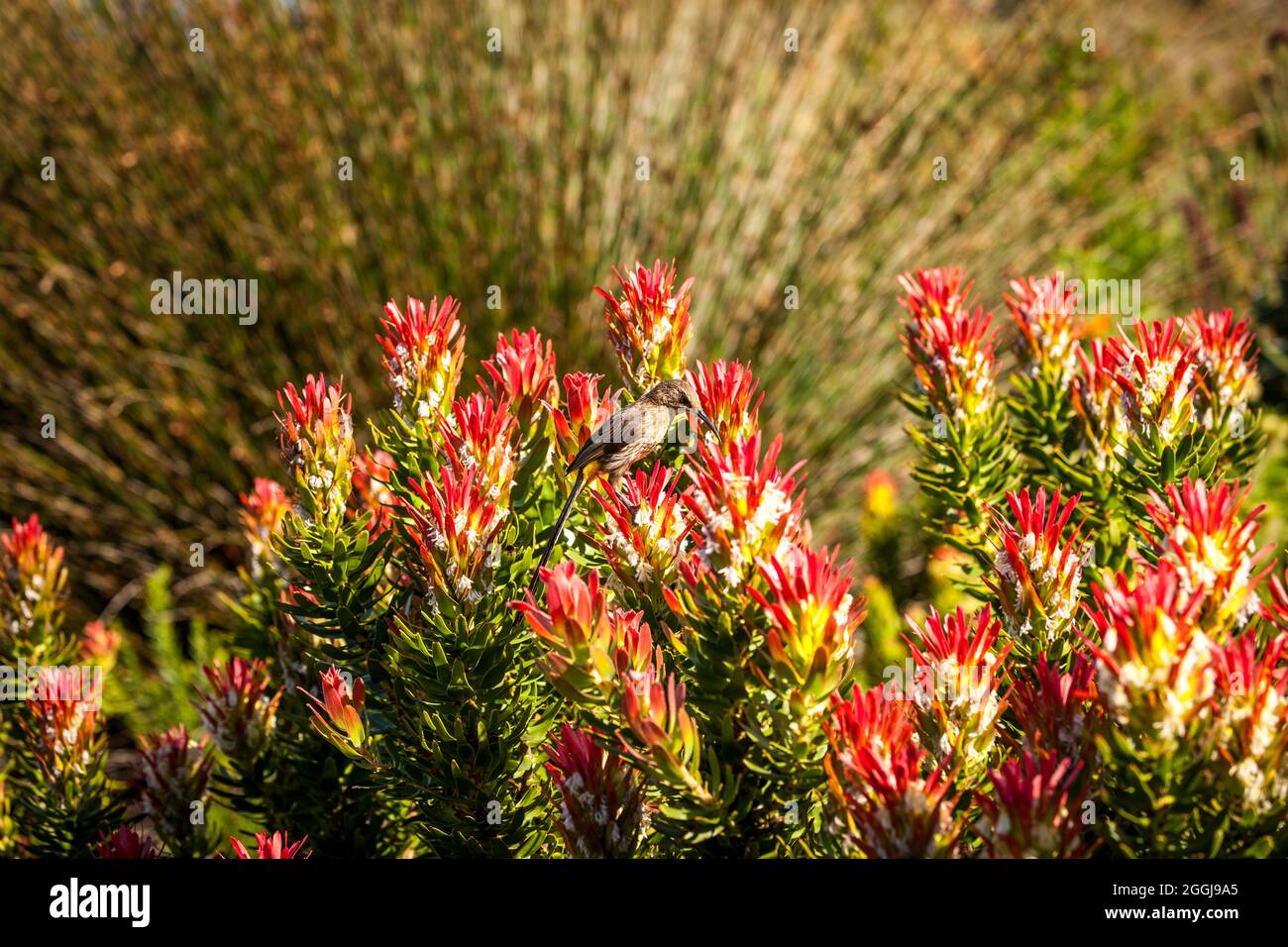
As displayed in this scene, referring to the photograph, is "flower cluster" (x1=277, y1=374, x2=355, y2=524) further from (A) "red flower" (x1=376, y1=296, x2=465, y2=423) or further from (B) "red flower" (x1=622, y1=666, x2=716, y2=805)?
(B) "red flower" (x1=622, y1=666, x2=716, y2=805)

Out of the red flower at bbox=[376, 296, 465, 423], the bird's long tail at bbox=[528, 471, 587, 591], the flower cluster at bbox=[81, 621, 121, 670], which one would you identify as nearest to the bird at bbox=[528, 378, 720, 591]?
the bird's long tail at bbox=[528, 471, 587, 591]

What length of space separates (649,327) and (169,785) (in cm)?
105

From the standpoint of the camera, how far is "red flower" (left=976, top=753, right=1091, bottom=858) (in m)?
0.95

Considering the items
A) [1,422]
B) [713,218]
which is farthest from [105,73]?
[713,218]

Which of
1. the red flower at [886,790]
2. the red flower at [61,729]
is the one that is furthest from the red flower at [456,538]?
the red flower at [61,729]

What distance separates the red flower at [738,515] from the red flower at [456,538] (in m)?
0.27

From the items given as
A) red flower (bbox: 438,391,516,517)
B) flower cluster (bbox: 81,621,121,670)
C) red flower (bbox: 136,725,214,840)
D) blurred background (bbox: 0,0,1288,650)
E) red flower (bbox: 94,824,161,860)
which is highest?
blurred background (bbox: 0,0,1288,650)

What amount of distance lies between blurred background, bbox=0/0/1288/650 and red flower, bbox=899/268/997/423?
2510mm

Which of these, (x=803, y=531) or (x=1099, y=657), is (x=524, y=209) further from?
(x=1099, y=657)

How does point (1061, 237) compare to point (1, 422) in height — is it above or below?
above

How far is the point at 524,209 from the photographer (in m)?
4.38

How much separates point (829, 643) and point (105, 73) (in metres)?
4.43

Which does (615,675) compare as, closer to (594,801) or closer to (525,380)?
(594,801)

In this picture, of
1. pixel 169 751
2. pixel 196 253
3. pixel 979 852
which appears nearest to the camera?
pixel 979 852
